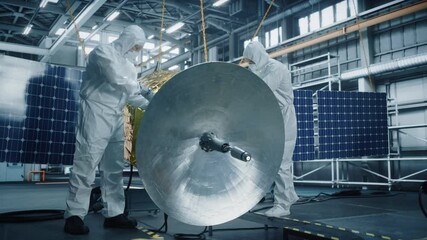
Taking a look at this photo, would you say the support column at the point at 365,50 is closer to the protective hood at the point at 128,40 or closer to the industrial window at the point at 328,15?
the industrial window at the point at 328,15

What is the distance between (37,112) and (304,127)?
15.3 ft

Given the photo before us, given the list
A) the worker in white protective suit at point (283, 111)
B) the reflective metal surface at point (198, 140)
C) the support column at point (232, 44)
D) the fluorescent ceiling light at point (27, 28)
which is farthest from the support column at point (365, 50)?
the fluorescent ceiling light at point (27, 28)

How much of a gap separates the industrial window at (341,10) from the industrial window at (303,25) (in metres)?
1.17

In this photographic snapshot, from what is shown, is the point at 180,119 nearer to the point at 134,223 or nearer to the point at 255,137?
the point at 255,137

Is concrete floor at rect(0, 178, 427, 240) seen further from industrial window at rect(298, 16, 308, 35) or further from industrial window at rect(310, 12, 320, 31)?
industrial window at rect(298, 16, 308, 35)

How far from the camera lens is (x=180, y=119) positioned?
215 centimetres

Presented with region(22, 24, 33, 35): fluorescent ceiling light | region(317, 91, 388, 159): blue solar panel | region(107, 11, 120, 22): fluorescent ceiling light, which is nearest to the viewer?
region(317, 91, 388, 159): blue solar panel

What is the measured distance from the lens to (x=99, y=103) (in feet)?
10.7

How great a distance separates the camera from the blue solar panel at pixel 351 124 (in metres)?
7.14

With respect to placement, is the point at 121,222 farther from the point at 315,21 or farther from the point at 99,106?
the point at 315,21

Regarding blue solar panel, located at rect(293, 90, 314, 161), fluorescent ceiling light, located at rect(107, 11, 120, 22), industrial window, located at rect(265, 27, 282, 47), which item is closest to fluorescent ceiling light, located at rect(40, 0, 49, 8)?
fluorescent ceiling light, located at rect(107, 11, 120, 22)

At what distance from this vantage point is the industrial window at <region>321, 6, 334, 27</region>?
11094 mm

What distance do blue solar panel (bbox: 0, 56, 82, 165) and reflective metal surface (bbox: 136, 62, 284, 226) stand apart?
3188mm

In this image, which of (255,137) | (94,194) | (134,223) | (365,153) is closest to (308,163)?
(365,153)
